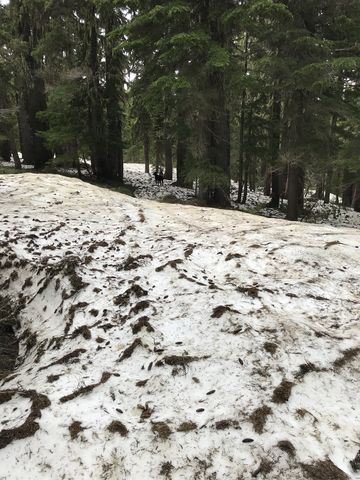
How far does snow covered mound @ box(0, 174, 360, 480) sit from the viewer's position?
8.44ft

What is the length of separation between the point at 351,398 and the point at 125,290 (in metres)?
2.74

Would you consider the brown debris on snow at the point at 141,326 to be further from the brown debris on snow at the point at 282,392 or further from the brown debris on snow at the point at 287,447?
the brown debris on snow at the point at 287,447

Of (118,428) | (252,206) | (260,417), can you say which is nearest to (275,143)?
(252,206)

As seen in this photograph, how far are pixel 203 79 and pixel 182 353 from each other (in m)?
9.17

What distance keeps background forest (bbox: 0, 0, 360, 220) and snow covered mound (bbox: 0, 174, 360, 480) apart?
18.2 feet

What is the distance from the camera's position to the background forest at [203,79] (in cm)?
1020

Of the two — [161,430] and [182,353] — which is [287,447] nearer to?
[161,430]

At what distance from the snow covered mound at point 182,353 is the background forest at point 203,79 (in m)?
5.55

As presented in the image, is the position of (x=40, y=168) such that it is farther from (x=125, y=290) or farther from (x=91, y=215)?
(x=125, y=290)

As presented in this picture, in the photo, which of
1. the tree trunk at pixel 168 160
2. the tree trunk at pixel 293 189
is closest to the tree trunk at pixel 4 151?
the tree trunk at pixel 168 160

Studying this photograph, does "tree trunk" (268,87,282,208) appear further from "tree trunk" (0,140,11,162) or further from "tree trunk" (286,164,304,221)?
"tree trunk" (0,140,11,162)

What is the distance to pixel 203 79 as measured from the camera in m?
10.7

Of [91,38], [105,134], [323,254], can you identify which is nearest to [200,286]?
[323,254]

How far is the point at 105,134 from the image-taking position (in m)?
15.8
